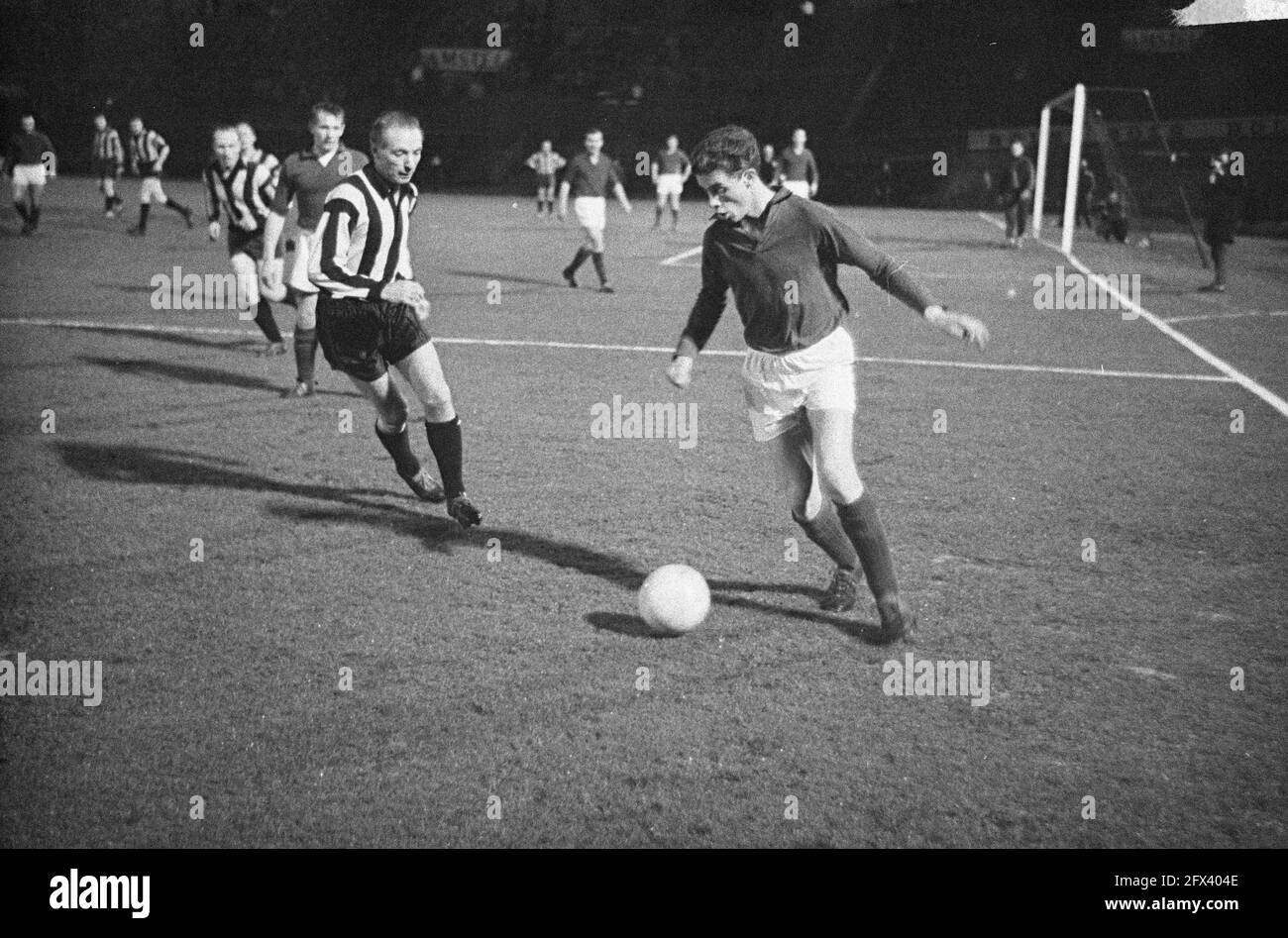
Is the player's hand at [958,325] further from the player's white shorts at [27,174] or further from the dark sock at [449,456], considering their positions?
the player's white shorts at [27,174]

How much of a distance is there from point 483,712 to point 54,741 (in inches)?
59.6

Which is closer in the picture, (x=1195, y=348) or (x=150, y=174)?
(x=1195, y=348)

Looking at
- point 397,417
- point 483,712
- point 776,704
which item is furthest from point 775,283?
point 397,417

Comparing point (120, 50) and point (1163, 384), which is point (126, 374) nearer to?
point (1163, 384)

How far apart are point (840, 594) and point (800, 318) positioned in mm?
1369

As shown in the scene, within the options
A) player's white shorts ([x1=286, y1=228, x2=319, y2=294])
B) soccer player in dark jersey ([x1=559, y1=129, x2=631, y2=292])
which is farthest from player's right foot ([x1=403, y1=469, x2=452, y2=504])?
soccer player in dark jersey ([x1=559, y1=129, x2=631, y2=292])

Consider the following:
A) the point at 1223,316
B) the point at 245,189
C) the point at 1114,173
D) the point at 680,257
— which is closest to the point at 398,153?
the point at 245,189

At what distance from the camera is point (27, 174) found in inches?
917

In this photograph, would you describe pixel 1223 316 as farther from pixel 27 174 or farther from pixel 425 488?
pixel 27 174

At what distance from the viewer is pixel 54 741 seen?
427cm

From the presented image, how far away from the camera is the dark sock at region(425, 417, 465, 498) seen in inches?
270

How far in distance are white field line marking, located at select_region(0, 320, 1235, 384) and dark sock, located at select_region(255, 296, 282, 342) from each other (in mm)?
1122

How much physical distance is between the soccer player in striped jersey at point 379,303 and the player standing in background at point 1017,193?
1978 centimetres

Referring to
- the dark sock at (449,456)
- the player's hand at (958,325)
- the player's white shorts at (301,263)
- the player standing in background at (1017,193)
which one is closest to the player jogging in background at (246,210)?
the player's white shorts at (301,263)
